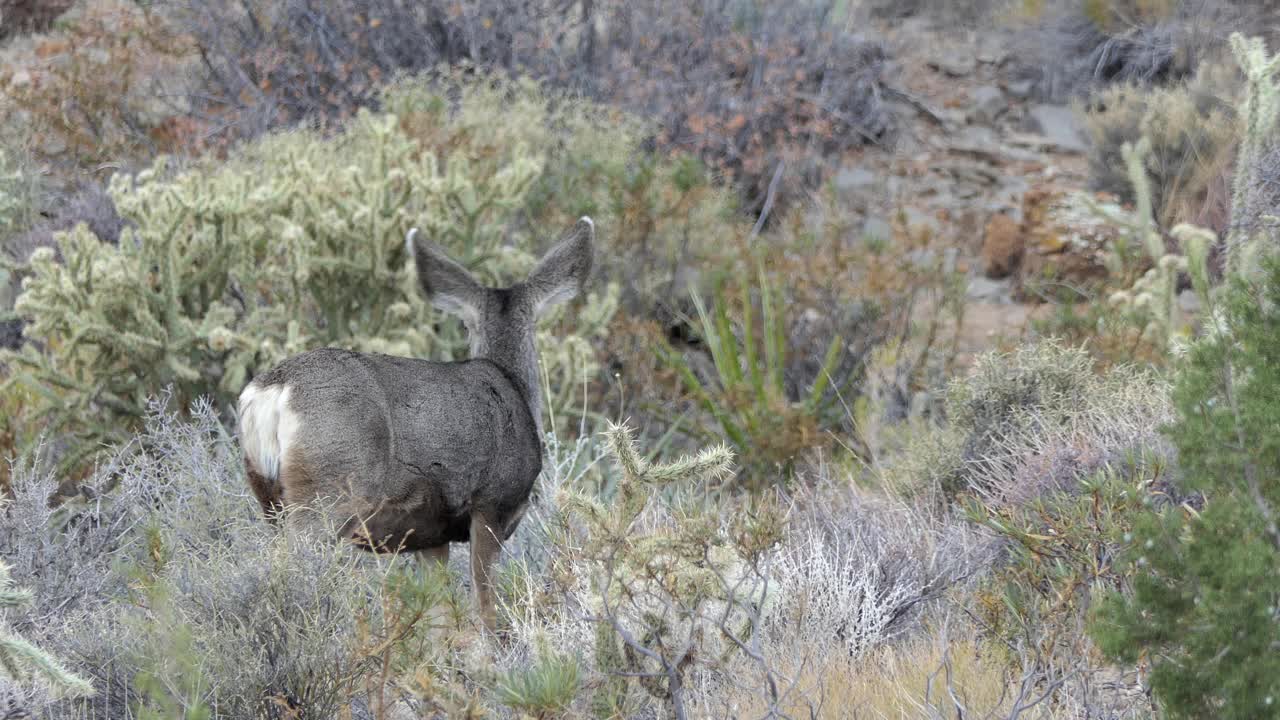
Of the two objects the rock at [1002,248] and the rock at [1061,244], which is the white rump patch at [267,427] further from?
the rock at [1002,248]

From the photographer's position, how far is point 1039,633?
12.6ft

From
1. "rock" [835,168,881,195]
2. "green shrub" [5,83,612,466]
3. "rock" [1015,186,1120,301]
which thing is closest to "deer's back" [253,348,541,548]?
"green shrub" [5,83,612,466]

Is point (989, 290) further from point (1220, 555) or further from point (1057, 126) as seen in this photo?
point (1220, 555)

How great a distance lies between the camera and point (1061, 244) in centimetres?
1215

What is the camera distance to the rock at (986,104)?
52.9 feet

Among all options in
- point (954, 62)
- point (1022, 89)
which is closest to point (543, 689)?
point (1022, 89)

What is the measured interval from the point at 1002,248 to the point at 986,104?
4.25 meters

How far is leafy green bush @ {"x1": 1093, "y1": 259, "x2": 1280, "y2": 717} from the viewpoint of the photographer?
109 inches

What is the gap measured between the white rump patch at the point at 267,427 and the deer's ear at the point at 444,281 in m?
0.84

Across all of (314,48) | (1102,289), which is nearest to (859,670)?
(1102,289)

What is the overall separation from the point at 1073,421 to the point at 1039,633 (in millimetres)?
2167

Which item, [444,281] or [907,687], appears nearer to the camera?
[907,687]

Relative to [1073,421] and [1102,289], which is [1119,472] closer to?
[1073,421]

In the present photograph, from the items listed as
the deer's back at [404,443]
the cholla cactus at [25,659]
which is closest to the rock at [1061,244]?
the deer's back at [404,443]
